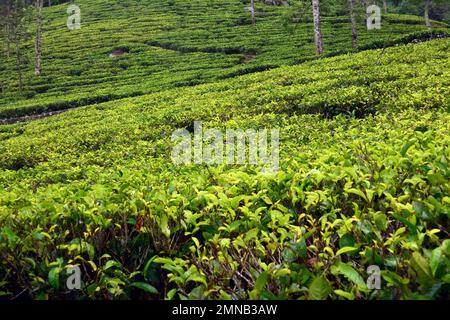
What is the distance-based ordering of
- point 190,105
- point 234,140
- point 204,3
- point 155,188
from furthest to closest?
point 204,3
point 190,105
point 234,140
point 155,188

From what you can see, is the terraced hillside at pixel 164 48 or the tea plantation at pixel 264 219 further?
the terraced hillside at pixel 164 48

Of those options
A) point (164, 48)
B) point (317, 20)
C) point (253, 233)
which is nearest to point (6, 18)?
point (164, 48)

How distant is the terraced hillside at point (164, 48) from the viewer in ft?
78.6

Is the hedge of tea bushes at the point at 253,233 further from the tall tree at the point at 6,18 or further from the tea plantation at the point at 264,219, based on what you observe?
the tall tree at the point at 6,18

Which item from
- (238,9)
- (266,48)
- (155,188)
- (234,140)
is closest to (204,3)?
(238,9)

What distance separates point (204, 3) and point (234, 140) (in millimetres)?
45319

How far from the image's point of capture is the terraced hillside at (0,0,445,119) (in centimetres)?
2396

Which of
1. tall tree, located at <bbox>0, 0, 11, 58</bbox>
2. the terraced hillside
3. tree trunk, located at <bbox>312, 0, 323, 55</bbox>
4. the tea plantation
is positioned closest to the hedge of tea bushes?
the tea plantation

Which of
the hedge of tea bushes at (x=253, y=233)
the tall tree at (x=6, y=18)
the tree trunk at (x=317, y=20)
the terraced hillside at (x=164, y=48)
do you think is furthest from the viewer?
the tall tree at (x=6, y=18)

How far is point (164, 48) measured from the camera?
3506 centimetres

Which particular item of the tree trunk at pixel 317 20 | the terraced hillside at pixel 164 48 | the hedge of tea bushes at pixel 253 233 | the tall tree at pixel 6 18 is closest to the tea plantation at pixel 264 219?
the hedge of tea bushes at pixel 253 233
